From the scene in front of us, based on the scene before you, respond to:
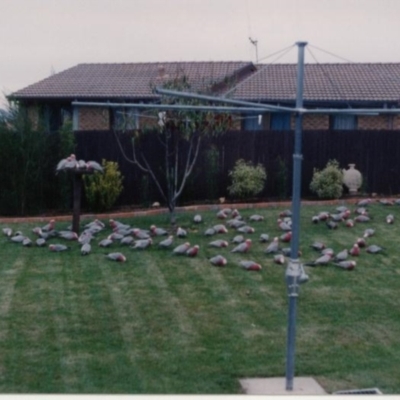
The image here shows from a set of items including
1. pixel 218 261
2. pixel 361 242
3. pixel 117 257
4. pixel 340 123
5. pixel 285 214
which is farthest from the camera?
pixel 340 123

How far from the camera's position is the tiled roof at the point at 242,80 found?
26.4 meters

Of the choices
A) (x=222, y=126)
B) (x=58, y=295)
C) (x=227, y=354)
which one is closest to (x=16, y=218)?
(x=222, y=126)

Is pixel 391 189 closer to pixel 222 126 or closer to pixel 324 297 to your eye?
pixel 222 126

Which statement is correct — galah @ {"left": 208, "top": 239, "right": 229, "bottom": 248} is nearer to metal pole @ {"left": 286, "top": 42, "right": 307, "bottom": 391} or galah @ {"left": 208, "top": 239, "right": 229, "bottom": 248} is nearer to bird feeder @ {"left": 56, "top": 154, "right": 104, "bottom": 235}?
bird feeder @ {"left": 56, "top": 154, "right": 104, "bottom": 235}

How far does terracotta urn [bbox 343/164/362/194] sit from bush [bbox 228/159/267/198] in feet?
6.37

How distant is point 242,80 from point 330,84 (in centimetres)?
285

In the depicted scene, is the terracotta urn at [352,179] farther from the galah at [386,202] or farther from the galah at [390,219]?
the galah at [390,219]

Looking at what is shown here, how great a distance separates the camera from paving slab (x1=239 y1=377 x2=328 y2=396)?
6.35m

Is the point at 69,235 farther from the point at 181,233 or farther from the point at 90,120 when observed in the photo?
the point at 90,120

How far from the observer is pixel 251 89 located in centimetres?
2688

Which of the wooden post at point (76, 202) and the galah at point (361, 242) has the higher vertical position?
the wooden post at point (76, 202)

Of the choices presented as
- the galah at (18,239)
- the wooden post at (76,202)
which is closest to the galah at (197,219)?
the wooden post at (76,202)

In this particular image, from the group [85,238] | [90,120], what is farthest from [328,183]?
[90,120]

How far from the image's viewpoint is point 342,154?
1923 centimetres
